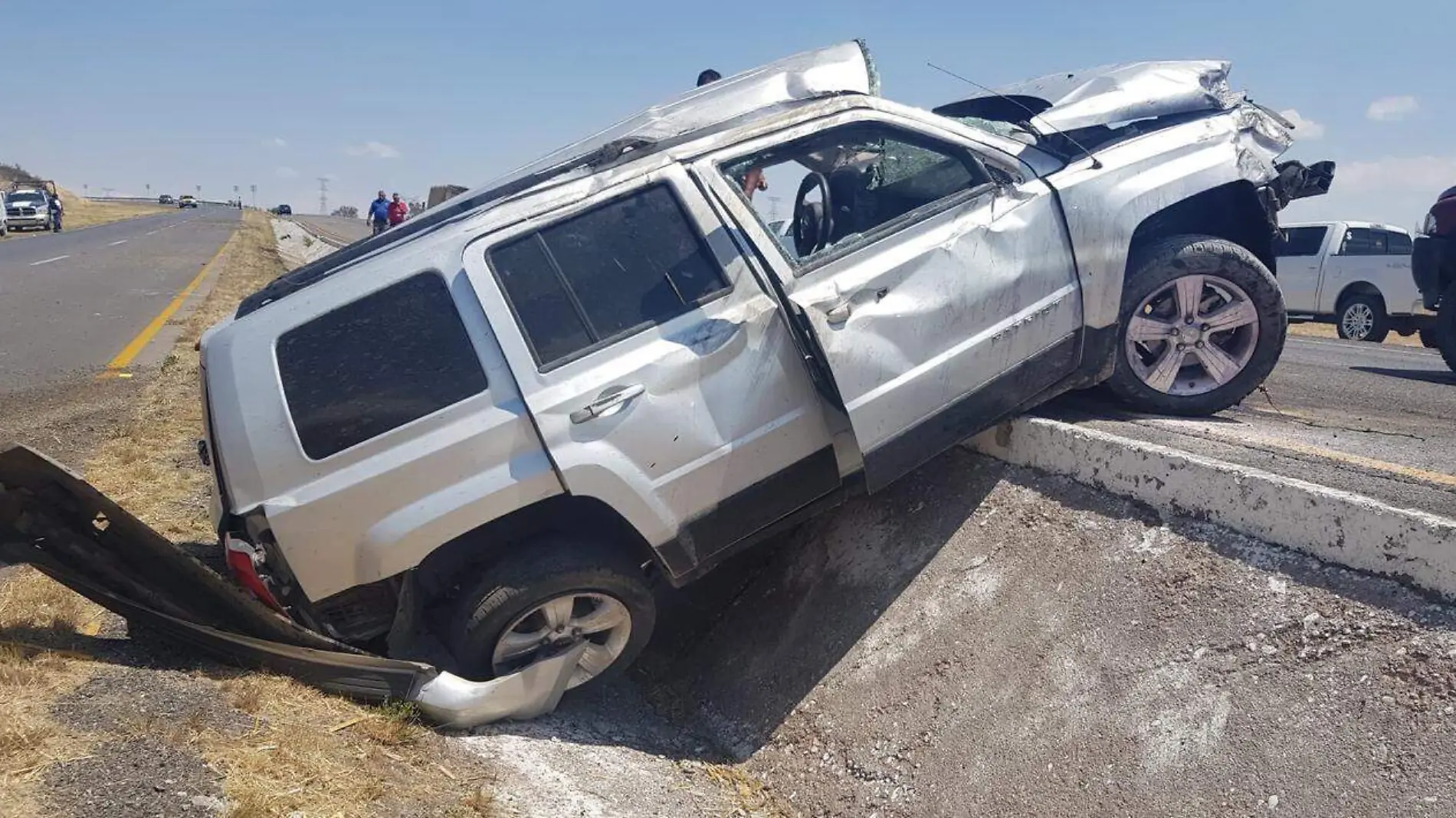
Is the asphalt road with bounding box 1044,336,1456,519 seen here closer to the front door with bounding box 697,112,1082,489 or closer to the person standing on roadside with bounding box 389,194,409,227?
the front door with bounding box 697,112,1082,489

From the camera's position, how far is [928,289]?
419 cm

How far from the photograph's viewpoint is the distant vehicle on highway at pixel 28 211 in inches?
1700

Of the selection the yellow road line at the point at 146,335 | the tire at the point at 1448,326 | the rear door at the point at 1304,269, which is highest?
the yellow road line at the point at 146,335

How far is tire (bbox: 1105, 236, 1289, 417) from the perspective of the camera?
15.8ft

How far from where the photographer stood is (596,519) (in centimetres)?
409

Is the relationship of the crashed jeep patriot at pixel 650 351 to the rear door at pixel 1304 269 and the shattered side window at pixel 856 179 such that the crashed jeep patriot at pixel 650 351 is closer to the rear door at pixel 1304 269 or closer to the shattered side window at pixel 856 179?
the shattered side window at pixel 856 179

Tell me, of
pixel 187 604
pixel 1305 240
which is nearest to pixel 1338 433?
pixel 187 604

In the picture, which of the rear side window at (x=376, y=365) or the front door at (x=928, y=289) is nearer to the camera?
the rear side window at (x=376, y=365)

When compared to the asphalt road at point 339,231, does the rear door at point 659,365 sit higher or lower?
higher

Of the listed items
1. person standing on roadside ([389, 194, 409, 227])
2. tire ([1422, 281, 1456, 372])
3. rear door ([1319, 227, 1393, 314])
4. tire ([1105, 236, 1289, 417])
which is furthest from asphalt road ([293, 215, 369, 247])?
Result: tire ([1105, 236, 1289, 417])

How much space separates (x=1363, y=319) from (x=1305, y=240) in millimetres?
1778

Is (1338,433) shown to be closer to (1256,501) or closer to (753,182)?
(1256,501)

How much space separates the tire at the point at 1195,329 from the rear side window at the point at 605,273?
2.03m

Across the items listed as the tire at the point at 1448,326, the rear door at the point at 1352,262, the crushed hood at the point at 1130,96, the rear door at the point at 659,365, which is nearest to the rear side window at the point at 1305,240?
the rear door at the point at 1352,262
